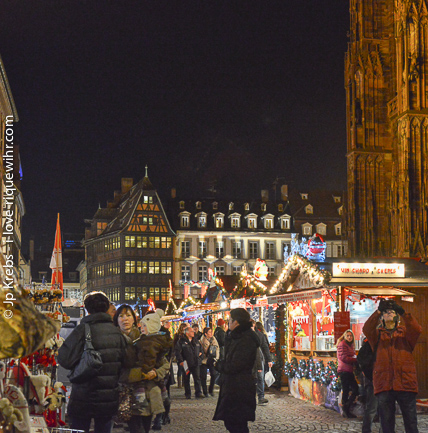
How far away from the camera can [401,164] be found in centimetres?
2475

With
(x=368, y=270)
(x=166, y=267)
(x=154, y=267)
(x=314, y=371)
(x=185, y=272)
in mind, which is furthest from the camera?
(x=185, y=272)

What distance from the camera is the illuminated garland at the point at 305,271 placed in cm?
1347

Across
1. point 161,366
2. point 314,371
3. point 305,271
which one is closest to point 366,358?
point 161,366

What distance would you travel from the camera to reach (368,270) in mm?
13844

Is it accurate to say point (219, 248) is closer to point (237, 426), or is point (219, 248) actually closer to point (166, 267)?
point (166, 267)

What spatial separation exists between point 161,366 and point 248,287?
44.6ft

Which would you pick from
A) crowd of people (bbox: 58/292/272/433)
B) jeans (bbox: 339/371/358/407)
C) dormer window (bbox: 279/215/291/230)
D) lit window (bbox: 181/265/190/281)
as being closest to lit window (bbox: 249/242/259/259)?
dormer window (bbox: 279/215/291/230)

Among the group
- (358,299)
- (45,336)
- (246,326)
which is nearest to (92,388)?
(246,326)

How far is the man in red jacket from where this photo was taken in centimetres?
730

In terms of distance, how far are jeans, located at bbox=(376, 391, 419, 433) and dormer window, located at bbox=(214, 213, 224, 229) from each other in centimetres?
6611

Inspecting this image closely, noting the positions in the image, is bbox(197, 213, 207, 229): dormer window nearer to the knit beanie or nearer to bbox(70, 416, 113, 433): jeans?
the knit beanie

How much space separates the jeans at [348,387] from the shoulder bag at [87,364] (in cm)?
687

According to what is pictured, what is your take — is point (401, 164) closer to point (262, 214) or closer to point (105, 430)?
point (105, 430)

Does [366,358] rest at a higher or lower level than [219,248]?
lower
